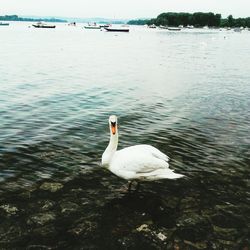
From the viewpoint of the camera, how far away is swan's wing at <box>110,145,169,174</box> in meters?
11.3

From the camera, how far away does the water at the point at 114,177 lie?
9.93 meters

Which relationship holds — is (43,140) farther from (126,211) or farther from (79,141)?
(126,211)

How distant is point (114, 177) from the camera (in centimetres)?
1340

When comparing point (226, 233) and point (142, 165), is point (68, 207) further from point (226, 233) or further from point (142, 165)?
point (226, 233)

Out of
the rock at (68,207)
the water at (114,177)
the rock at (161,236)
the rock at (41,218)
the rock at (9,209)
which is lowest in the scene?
Answer: the water at (114,177)

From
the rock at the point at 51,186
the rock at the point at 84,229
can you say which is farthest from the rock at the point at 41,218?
the rock at the point at 51,186

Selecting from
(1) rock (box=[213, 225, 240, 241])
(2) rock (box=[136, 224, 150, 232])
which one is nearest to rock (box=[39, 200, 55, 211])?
(2) rock (box=[136, 224, 150, 232])

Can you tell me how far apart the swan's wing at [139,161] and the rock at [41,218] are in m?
2.47

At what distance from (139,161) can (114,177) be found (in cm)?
238

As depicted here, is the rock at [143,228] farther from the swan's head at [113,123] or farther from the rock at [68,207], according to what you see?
the swan's head at [113,123]

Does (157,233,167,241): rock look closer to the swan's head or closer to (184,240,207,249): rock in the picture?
(184,240,207,249): rock

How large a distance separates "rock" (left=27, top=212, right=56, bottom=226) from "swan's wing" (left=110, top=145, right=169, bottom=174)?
247cm

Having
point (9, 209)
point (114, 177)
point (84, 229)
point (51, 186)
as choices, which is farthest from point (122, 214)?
point (9, 209)

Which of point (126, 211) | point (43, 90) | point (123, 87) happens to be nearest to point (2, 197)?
point (126, 211)
